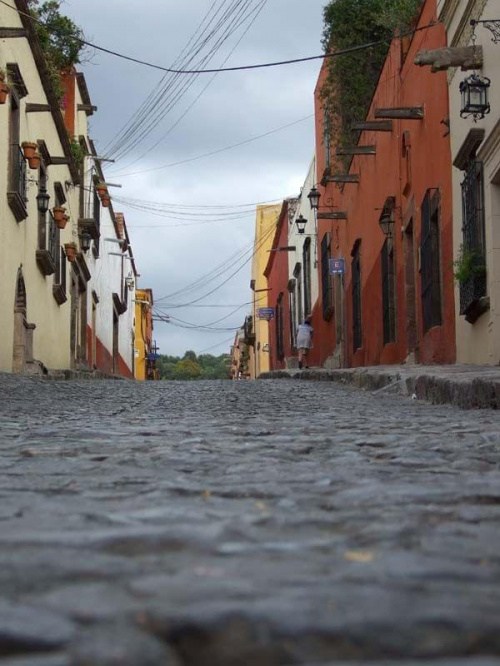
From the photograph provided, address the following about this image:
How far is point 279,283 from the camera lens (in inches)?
1454

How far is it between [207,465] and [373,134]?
15752 mm

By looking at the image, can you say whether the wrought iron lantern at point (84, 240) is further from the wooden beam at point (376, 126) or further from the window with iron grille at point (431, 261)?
the window with iron grille at point (431, 261)

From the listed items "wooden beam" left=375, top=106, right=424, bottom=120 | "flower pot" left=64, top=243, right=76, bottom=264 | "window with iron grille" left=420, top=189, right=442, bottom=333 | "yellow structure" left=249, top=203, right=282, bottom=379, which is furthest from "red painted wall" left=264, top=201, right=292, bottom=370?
"window with iron grille" left=420, top=189, right=442, bottom=333

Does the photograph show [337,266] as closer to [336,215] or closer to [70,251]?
[336,215]

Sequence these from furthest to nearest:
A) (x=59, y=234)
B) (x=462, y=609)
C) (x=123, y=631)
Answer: (x=59, y=234), (x=462, y=609), (x=123, y=631)

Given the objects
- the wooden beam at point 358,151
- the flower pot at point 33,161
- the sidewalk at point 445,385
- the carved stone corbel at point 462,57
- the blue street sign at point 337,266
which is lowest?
the sidewalk at point 445,385

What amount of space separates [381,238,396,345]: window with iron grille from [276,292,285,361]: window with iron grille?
695 inches

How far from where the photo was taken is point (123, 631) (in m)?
1.30

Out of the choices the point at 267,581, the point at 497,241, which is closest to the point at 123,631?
the point at 267,581

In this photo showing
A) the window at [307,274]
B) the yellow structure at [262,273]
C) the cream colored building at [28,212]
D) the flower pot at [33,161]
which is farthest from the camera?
the yellow structure at [262,273]

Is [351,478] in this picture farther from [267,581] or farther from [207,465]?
[267,581]

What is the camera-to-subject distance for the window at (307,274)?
28.0 m

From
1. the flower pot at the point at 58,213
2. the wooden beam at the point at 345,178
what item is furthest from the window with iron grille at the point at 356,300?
the flower pot at the point at 58,213

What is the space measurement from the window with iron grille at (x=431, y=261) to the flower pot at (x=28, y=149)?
579cm
